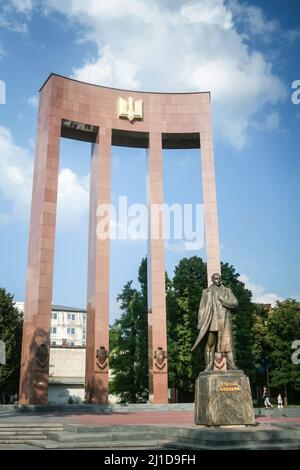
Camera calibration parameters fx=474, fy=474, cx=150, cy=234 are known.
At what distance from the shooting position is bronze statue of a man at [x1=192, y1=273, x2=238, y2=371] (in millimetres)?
12656

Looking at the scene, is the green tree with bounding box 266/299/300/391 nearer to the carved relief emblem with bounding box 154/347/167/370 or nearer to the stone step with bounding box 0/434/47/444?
the carved relief emblem with bounding box 154/347/167/370

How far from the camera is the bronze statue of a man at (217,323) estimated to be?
41.5 feet

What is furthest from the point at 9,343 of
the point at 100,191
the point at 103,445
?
the point at 103,445

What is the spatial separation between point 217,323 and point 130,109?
23.5 metres

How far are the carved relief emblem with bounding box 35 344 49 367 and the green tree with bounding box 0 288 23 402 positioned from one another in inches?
409

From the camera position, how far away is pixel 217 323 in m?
12.8

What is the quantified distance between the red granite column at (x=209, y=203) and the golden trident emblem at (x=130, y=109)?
184 inches

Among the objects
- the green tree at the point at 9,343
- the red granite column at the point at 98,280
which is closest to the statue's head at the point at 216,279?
the red granite column at the point at 98,280

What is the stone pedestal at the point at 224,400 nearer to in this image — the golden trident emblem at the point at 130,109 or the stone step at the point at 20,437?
the stone step at the point at 20,437

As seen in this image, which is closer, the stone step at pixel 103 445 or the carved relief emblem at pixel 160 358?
the stone step at pixel 103 445

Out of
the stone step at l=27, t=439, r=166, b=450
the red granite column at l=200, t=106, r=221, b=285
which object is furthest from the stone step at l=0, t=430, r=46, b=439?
the red granite column at l=200, t=106, r=221, b=285

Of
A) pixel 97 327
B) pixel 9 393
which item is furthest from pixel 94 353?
pixel 9 393
